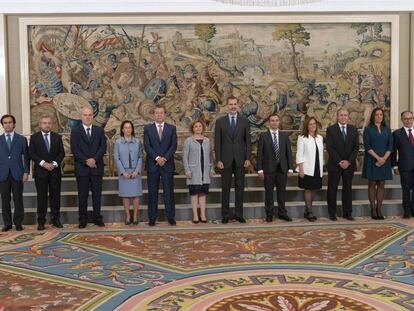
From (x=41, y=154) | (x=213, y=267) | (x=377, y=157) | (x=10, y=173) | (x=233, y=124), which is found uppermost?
(x=233, y=124)

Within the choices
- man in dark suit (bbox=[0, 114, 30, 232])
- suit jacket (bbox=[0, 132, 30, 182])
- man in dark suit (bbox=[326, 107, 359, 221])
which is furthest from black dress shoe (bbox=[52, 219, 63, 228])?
man in dark suit (bbox=[326, 107, 359, 221])

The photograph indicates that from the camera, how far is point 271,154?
8.28 m

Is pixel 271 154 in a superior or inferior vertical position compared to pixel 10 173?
superior

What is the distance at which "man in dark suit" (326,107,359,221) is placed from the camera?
8258 millimetres

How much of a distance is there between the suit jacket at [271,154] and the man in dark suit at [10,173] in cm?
338

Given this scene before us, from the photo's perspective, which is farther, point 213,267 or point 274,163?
point 274,163

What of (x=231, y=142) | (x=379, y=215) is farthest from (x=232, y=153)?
(x=379, y=215)

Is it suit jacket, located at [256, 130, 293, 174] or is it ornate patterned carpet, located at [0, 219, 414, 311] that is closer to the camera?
ornate patterned carpet, located at [0, 219, 414, 311]

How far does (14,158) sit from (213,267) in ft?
12.1

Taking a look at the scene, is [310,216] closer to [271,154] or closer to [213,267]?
[271,154]

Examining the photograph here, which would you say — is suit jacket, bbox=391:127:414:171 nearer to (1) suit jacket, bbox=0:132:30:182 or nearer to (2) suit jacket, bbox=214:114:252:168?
(2) suit jacket, bbox=214:114:252:168

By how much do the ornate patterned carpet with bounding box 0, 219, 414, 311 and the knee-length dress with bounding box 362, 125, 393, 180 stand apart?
760 millimetres

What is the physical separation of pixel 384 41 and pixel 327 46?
3.68ft

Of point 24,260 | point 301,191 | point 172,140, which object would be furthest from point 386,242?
point 24,260
